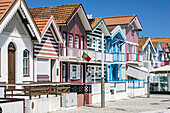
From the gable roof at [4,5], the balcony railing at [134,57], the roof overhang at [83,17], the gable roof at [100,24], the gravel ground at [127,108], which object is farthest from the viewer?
the balcony railing at [134,57]

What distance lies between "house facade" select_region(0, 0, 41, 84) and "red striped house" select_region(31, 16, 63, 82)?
92cm

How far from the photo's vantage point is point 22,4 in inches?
965

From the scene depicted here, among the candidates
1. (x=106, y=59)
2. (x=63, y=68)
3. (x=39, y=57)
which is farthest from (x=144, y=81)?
(x=39, y=57)

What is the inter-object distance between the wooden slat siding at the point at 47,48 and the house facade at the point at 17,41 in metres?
0.88

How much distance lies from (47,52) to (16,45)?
4266 millimetres

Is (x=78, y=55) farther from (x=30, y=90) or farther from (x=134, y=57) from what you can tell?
(x=134, y=57)

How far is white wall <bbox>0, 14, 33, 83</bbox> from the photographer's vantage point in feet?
79.6

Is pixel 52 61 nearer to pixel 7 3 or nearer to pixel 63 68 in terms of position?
pixel 63 68

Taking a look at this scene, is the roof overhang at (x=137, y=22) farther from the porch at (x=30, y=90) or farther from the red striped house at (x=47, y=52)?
the porch at (x=30, y=90)

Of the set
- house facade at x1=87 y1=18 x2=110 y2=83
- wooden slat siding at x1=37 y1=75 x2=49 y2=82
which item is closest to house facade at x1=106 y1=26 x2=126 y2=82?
house facade at x1=87 y1=18 x2=110 y2=83

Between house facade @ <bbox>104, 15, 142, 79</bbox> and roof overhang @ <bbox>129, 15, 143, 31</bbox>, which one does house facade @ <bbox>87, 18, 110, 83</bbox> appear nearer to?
house facade @ <bbox>104, 15, 142, 79</bbox>

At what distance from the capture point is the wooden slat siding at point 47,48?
28.1 meters

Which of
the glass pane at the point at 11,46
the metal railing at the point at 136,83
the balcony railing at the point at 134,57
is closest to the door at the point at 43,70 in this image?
the glass pane at the point at 11,46

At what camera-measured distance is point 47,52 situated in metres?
29.5
